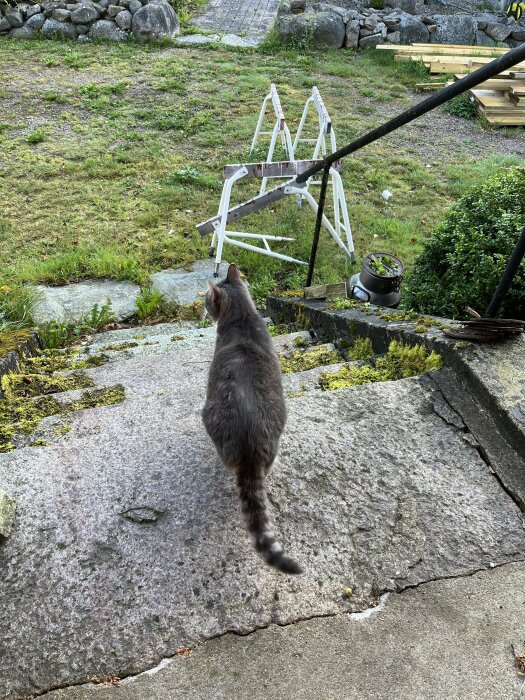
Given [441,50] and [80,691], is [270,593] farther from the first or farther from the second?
→ [441,50]

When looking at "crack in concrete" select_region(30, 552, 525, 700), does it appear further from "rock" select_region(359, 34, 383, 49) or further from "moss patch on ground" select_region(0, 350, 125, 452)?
"rock" select_region(359, 34, 383, 49)

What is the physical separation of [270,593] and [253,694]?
0.29 metres

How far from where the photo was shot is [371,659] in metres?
1.52

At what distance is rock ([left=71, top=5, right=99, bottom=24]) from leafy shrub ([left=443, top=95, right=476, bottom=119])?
7.81 m

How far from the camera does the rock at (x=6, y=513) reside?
6.02ft

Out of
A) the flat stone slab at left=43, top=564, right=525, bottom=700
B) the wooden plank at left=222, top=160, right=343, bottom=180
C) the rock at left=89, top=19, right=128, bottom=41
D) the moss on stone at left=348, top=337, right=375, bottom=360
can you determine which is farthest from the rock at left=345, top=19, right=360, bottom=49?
the flat stone slab at left=43, top=564, right=525, bottom=700

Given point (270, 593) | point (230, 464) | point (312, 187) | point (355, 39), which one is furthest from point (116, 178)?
point (355, 39)

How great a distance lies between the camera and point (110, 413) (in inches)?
98.8

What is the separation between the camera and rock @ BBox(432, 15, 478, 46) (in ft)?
38.4

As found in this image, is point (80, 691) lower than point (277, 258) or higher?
higher

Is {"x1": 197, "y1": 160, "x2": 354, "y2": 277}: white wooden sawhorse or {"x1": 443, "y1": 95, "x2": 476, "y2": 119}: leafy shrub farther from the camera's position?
{"x1": 443, "y1": 95, "x2": 476, "y2": 119}: leafy shrub

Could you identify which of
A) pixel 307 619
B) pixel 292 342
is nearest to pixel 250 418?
pixel 307 619

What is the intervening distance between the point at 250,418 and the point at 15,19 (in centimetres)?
1304

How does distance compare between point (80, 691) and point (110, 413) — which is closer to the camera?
point (80, 691)
